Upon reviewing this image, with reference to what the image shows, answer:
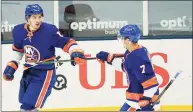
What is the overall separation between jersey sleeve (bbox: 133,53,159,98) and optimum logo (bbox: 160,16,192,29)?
177 centimetres

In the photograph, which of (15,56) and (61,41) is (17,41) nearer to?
(15,56)

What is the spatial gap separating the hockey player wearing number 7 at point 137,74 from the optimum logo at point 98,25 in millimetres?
1443

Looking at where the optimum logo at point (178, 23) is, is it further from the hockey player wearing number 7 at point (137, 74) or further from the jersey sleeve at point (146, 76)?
the jersey sleeve at point (146, 76)

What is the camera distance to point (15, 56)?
4086mm

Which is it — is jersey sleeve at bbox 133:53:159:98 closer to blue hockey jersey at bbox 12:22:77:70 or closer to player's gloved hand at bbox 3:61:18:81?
blue hockey jersey at bbox 12:22:77:70

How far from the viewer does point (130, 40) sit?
139 inches

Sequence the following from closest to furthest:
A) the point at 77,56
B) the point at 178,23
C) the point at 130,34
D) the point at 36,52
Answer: the point at 130,34, the point at 77,56, the point at 36,52, the point at 178,23

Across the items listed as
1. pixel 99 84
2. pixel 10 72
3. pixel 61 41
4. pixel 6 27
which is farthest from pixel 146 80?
pixel 6 27

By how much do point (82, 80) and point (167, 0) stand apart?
113cm

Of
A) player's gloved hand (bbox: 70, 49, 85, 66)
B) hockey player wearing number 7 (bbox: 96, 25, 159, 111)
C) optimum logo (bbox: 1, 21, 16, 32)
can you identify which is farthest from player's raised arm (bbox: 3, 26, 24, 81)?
optimum logo (bbox: 1, 21, 16, 32)

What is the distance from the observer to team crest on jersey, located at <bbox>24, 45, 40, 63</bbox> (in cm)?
391

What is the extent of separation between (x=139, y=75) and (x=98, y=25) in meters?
1.76

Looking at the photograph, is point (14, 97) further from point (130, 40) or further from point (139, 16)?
point (130, 40)

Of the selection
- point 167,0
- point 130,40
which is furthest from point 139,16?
point 130,40
